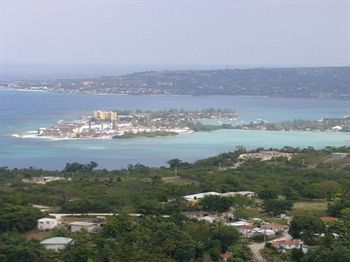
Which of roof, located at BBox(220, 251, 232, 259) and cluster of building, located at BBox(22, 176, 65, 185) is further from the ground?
roof, located at BBox(220, 251, 232, 259)

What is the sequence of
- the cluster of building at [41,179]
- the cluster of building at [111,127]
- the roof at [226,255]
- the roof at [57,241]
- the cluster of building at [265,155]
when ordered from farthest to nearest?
the cluster of building at [111,127]
the cluster of building at [265,155]
the cluster of building at [41,179]
the roof at [57,241]
the roof at [226,255]

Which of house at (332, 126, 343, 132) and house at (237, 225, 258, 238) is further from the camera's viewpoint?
house at (332, 126, 343, 132)

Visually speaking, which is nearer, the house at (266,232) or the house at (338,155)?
the house at (266,232)

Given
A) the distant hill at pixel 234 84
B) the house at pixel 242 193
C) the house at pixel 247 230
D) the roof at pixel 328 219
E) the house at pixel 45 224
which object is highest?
the roof at pixel 328 219

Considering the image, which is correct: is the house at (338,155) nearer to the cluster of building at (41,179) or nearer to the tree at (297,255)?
the cluster of building at (41,179)

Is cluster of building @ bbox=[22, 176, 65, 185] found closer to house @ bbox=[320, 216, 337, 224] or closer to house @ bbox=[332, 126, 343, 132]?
house @ bbox=[320, 216, 337, 224]

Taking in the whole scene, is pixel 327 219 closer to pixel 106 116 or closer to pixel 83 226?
pixel 83 226

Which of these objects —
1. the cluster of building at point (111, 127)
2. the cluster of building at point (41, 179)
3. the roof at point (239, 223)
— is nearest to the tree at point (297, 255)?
the roof at point (239, 223)

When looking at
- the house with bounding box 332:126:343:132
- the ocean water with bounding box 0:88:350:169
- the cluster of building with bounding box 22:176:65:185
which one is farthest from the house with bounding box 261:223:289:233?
the house with bounding box 332:126:343:132
